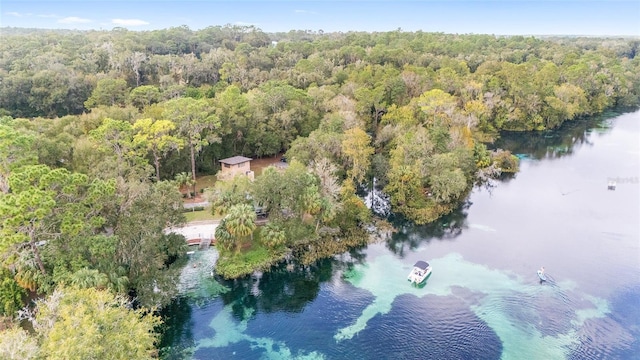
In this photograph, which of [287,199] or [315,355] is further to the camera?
[287,199]

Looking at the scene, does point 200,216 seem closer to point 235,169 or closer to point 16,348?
point 235,169

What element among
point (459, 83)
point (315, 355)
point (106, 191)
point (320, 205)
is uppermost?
point (459, 83)

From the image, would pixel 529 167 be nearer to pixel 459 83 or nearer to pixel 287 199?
pixel 459 83

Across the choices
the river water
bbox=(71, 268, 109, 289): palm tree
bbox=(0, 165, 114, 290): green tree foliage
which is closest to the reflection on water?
the river water

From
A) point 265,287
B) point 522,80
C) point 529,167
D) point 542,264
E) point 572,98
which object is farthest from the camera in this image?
point 572,98

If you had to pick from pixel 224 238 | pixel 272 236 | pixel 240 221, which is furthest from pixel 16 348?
pixel 272 236

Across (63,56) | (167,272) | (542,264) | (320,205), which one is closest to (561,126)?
(542,264)

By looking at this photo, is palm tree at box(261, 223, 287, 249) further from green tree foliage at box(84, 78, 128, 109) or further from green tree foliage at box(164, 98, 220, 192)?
green tree foliage at box(84, 78, 128, 109)
